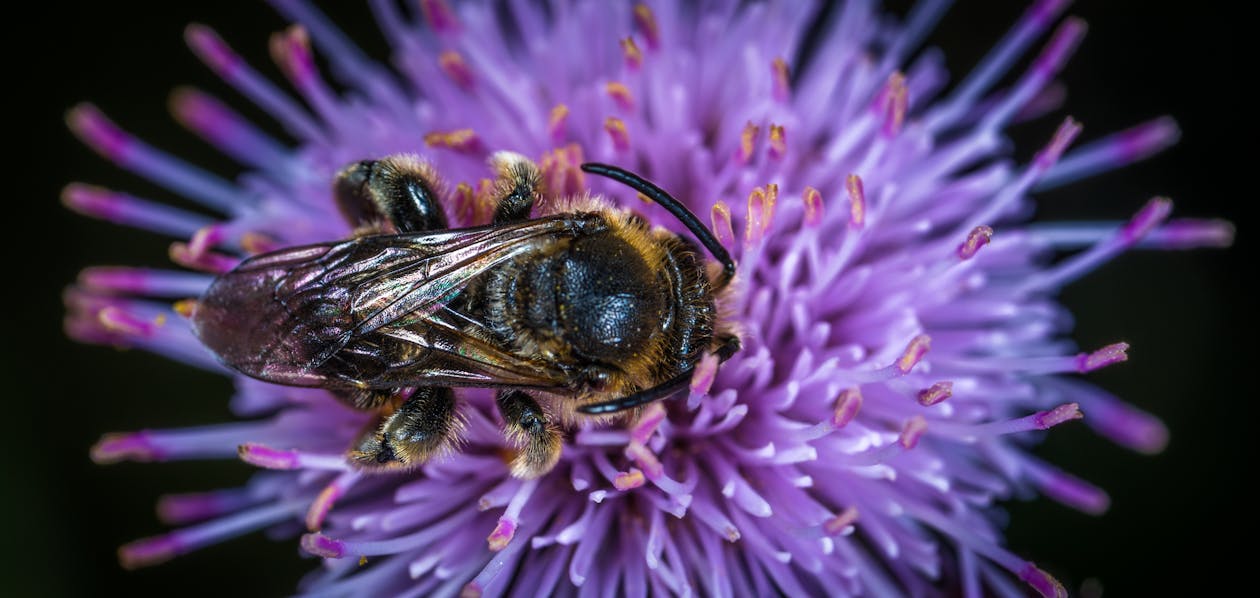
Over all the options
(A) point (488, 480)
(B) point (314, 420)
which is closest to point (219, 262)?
(B) point (314, 420)

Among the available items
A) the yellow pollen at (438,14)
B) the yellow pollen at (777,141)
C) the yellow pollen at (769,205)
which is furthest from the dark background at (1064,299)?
the yellow pollen at (769,205)

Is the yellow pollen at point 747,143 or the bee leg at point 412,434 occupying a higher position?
the yellow pollen at point 747,143

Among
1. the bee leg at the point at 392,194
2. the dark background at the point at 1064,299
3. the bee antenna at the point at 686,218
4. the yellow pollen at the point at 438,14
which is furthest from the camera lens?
the dark background at the point at 1064,299

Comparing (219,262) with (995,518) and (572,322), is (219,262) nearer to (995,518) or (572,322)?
(572,322)

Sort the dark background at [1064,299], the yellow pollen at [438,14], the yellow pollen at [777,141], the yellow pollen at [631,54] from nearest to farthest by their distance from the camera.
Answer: the yellow pollen at [777,141], the yellow pollen at [631,54], the yellow pollen at [438,14], the dark background at [1064,299]

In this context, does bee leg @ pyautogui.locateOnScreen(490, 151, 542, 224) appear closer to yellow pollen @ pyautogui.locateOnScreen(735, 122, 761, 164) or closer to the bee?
the bee

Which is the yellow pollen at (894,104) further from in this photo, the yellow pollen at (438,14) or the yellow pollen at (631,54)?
the yellow pollen at (438,14)

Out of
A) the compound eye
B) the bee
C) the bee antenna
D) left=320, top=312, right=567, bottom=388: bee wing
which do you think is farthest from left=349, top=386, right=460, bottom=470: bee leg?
the bee antenna

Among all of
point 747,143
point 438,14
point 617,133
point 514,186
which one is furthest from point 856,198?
point 438,14
